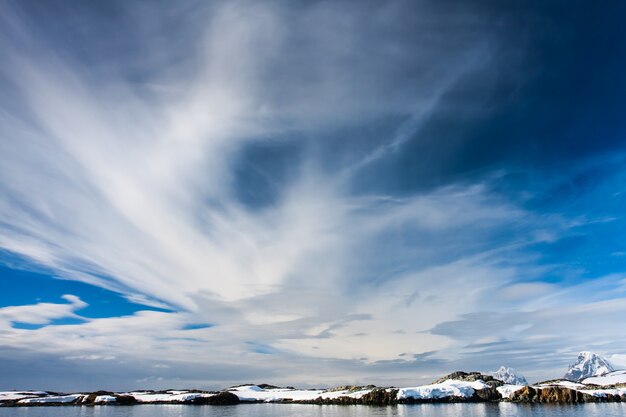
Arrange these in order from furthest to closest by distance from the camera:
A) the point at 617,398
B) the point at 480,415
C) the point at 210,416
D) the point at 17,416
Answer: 1. the point at 617,398
2. the point at 17,416
3. the point at 210,416
4. the point at 480,415

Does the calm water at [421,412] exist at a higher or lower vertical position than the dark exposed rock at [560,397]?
higher

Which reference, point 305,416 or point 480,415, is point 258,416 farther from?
point 480,415

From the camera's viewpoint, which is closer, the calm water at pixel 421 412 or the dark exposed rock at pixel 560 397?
the calm water at pixel 421 412

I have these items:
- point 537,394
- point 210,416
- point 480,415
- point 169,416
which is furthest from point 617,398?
point 169,416

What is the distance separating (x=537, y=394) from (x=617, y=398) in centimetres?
3402

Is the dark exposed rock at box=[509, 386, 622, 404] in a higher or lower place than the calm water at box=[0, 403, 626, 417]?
lower

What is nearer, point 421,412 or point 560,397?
point 421,412

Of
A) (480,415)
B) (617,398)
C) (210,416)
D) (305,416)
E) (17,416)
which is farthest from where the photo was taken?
(617,398)

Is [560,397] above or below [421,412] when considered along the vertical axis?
below

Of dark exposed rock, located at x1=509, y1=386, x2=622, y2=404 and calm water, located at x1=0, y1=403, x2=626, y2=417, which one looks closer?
calm water, located at x1=0, y1=403, x2=626, y2=417

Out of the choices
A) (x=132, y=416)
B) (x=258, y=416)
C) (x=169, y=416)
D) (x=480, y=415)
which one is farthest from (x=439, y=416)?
(x=132, y=416)

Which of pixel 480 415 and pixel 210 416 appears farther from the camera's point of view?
pixel 210 416

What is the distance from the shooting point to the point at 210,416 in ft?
463

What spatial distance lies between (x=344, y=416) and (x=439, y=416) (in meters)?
30.8
